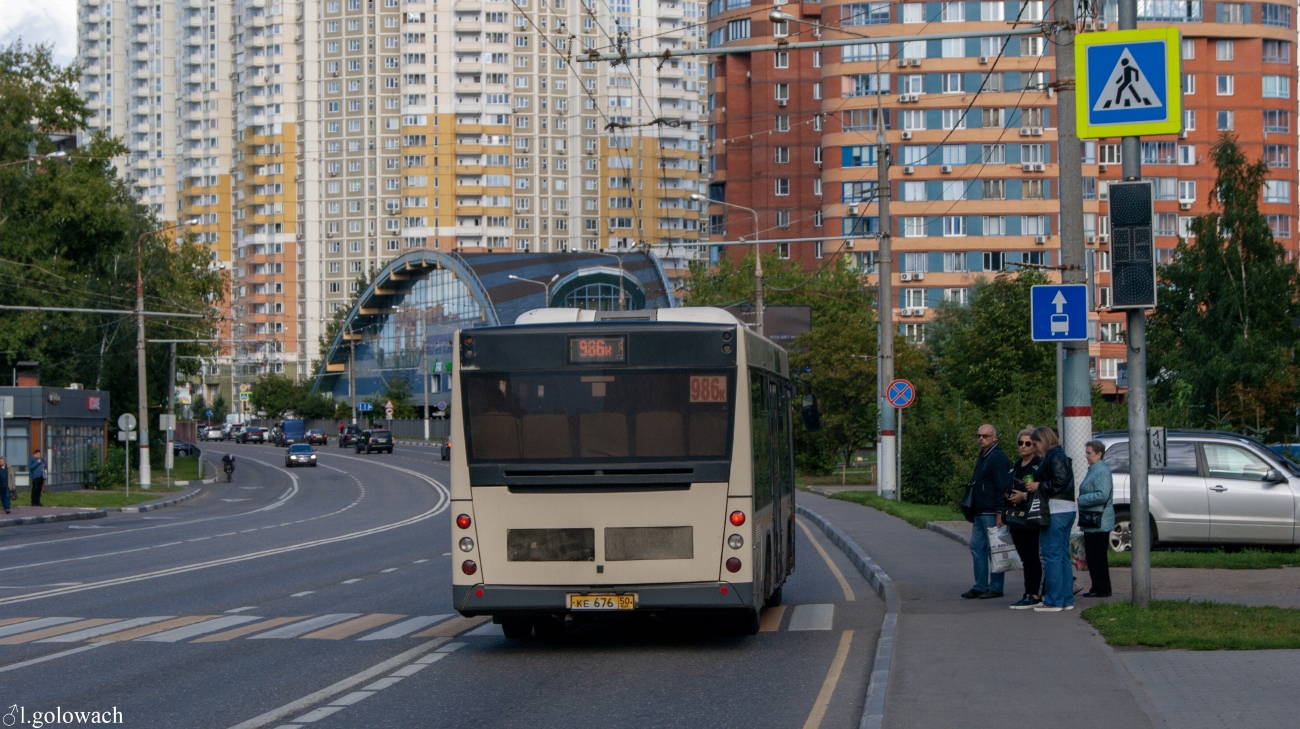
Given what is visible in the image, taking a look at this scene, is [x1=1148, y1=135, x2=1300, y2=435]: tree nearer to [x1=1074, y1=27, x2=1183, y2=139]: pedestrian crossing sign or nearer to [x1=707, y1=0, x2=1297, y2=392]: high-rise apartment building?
[x1=707, y1=0, x2=1297, y2=392]: high-rise apartment building

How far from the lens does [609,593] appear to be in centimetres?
1225

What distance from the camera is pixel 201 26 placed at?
19062cm

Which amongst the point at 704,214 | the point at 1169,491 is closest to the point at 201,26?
the point at 704,214

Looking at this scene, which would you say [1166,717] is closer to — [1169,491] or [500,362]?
[500,362]

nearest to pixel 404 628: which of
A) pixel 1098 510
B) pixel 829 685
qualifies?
pixel 829 685

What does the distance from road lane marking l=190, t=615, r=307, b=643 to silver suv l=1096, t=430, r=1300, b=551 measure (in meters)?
11.0

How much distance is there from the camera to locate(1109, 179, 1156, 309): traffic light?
12.5m

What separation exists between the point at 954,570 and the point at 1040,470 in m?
4.68

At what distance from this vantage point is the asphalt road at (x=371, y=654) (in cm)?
969

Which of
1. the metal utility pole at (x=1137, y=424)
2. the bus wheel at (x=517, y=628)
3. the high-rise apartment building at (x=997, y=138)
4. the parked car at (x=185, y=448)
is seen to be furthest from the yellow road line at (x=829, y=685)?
the high-rise apartment building at (x=997, y=138)

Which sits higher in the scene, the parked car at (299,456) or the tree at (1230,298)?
the tree at (1230,298)

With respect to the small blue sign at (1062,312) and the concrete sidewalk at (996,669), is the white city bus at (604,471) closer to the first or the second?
the concrete sidewalk at (996,669)

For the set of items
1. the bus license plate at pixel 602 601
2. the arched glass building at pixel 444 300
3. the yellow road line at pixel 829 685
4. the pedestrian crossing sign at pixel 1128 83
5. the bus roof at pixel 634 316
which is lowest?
the yellow road line at pixel 829 685

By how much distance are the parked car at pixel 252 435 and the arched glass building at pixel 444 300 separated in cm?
1278
